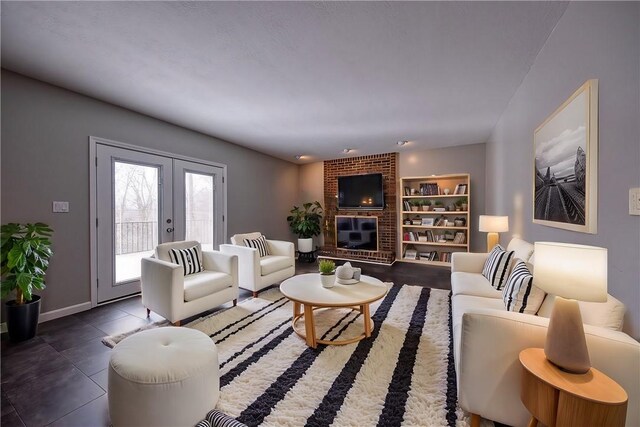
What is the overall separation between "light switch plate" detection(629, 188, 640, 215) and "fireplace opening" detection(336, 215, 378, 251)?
4.48 m

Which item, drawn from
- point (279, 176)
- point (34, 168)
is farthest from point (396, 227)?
point (34, 168)

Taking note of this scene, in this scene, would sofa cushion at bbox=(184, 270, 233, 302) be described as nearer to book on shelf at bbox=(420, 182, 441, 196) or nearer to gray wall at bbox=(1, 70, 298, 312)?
gray wall at bbox=(1, 70, 298, 312)

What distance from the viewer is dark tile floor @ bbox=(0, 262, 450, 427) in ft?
4.69

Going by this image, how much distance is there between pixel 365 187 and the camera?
5711 mm

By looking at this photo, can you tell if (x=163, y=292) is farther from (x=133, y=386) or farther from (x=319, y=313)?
(x=319, y=313)

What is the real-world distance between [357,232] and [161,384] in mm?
4886

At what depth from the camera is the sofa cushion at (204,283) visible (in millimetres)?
2465

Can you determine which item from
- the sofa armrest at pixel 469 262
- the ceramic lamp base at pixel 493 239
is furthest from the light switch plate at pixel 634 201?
the ceramic lamp base at pixel 493 239

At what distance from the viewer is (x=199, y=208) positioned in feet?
13.6

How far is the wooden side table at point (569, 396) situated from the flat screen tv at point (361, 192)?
456 centimetres

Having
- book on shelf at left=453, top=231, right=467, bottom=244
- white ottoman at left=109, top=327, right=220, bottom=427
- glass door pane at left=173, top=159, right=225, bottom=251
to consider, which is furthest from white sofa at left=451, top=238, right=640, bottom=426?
book on shelf at left=453, top=231, right=467, bottom=244

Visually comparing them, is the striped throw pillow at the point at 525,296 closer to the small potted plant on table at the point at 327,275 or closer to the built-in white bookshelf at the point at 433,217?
the small potted plant on table at the point at 327,275

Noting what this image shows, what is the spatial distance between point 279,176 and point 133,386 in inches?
197

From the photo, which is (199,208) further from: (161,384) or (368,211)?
(368,211)
